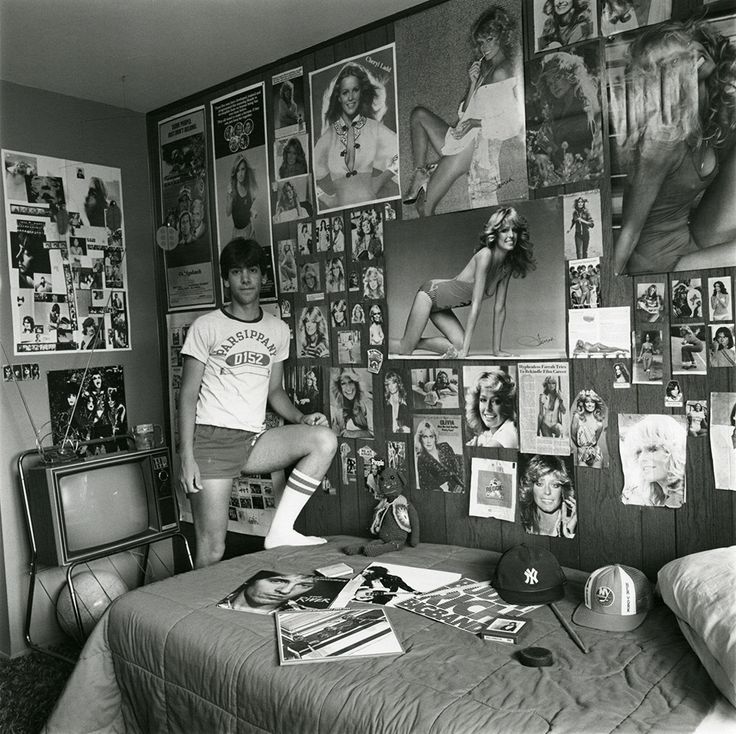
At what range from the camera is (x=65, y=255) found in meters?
3.29

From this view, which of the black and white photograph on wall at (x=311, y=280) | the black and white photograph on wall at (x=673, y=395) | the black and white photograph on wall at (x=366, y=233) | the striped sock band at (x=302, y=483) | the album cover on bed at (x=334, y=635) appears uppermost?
the black and white photograph on wall at (x=366, y=233)

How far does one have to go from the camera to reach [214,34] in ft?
9.24

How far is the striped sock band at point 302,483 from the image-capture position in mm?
2875

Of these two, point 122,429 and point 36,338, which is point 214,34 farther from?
point 122,429

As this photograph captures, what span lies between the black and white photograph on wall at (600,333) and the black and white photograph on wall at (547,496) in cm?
36

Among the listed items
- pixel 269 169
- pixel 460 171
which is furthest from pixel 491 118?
pixel 269 169

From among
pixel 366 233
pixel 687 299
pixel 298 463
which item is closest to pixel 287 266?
pixel 366 233

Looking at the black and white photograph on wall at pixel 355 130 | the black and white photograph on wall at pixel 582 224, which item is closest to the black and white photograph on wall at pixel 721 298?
the black and white photograph on wall at pixel 582 224

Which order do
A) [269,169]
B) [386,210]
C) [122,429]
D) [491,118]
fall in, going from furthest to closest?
[122,429] < [269,169] < [386,210] < [491,118]

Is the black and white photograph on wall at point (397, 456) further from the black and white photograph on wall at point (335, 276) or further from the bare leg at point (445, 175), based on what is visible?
the bare leg at point (445, 175)

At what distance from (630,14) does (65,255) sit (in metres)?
2.52

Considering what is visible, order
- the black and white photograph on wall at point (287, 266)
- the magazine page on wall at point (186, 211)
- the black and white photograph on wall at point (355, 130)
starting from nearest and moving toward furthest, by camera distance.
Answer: the black and white photograph on wall at point (355, 130)
the black and white photograph on wall at point (287, 266)
the magazine page on wall at point (186, 211)

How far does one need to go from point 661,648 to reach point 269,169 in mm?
2404

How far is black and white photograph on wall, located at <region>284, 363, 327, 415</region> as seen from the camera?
3.05m
